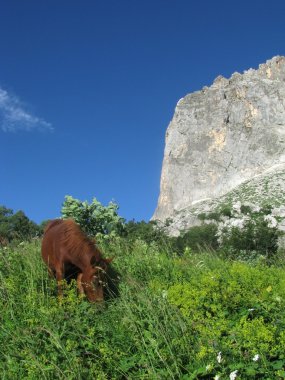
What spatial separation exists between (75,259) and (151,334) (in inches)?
137

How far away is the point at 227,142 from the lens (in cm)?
17875

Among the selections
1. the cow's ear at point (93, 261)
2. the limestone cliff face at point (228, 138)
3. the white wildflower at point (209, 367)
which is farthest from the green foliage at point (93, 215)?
the limestone cliff face at point (228, 138)

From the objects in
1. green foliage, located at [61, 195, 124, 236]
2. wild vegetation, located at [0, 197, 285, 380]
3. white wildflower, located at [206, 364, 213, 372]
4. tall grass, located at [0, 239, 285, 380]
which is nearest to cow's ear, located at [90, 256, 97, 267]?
wild vegetation, located at [0, 197, 285, 380]

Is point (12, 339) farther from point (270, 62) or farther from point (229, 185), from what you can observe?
point (270, 62)

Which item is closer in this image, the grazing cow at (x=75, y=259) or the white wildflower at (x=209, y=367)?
the white wildflower at (x=209, y=367)

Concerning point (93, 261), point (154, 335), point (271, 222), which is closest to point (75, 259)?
point (93, 261)

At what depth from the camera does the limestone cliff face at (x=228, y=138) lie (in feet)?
543

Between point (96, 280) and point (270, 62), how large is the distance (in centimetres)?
20369

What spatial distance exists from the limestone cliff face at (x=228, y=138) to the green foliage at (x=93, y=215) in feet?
445

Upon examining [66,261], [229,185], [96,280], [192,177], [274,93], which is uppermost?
[274,93]

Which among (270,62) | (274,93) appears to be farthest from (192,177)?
(270,62)

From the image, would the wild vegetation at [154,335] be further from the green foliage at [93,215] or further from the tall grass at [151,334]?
the green foliage at [93,215]

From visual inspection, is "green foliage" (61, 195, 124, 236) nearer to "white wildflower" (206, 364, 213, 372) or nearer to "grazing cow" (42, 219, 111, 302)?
"grazing cow" (42, 219, 111, 302)

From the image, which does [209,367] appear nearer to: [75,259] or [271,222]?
[75,259]
